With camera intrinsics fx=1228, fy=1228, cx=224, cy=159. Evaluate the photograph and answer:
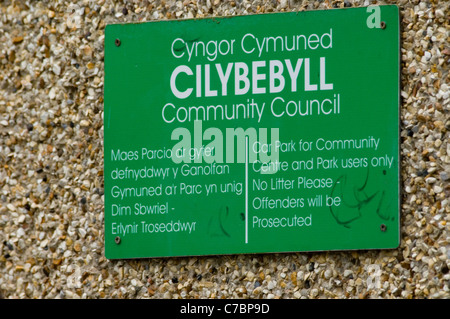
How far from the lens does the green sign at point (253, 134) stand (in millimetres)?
5953

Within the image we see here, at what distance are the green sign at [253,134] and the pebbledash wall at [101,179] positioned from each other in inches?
3.3

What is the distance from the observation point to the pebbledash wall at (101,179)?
19.3ft

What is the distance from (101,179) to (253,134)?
866 mm

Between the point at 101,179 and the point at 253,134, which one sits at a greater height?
the point at 253,134

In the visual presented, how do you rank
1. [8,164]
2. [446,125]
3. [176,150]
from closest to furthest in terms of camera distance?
1. [446,125]
2. [176,150]
3. [8,164]

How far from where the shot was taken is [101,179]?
643 centimetres

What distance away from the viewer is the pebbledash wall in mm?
5871

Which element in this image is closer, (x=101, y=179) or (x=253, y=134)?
Answer: (x=253, y=134)

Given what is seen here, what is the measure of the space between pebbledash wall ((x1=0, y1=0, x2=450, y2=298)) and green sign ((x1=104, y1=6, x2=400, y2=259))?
0.27ft

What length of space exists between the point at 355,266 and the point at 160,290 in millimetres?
1014

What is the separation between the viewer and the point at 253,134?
Result: 20.2ft

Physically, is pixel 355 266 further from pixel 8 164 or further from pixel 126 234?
pixel 8 164

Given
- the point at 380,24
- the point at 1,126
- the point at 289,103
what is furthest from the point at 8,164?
the point at 380,24

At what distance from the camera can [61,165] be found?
21.5 feet
